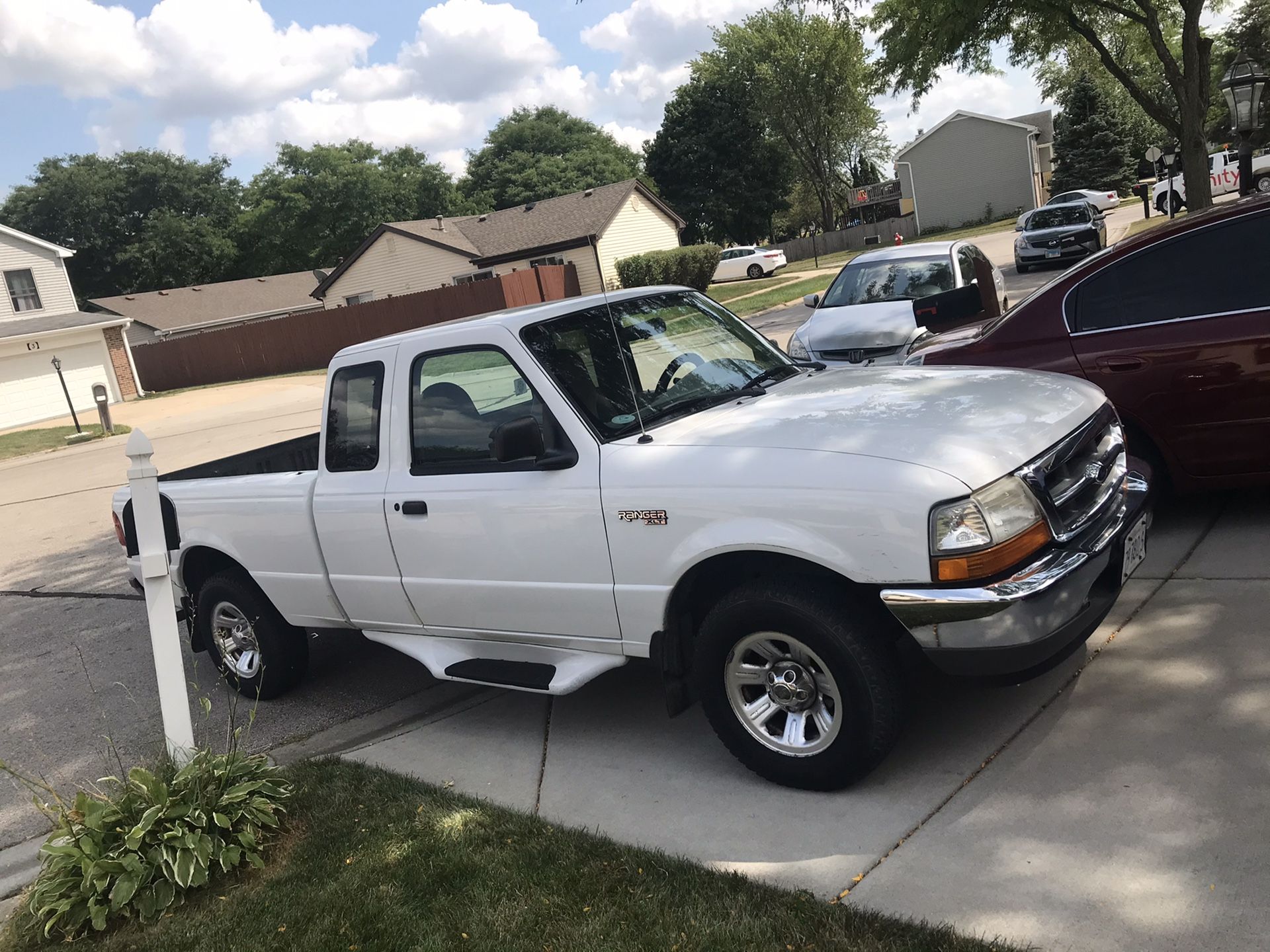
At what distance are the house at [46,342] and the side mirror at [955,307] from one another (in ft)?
101

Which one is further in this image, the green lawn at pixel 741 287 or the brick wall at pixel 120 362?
the green lawn at pixel 741 287

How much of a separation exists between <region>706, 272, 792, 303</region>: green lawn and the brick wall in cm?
2229

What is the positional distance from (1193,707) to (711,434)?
2.10 m

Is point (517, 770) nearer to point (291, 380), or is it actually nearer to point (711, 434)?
point (711, 434)

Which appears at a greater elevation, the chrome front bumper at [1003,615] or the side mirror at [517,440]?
the side mirror at [517,440]

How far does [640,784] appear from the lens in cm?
414

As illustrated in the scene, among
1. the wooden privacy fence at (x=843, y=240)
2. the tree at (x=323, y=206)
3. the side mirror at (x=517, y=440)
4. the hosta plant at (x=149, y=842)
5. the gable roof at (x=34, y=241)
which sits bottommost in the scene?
the hosta plant at (x=149, y=842)

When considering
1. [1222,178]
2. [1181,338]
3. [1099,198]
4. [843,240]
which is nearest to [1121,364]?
[1181,338]

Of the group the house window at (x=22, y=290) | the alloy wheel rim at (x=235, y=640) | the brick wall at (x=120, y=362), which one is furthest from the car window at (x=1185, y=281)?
the house window at (x=22, y=290)

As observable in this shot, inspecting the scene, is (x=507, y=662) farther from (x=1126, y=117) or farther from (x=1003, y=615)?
(x=1126, y=117)

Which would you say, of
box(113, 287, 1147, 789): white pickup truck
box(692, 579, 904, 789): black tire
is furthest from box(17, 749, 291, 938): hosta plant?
box(692, 579, 904, 789): black tire

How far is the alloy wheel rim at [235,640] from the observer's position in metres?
5.75

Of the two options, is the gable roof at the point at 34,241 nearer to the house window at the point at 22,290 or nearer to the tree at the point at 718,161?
the house window at the point at 22,290

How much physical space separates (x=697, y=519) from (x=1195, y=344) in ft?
10.5
